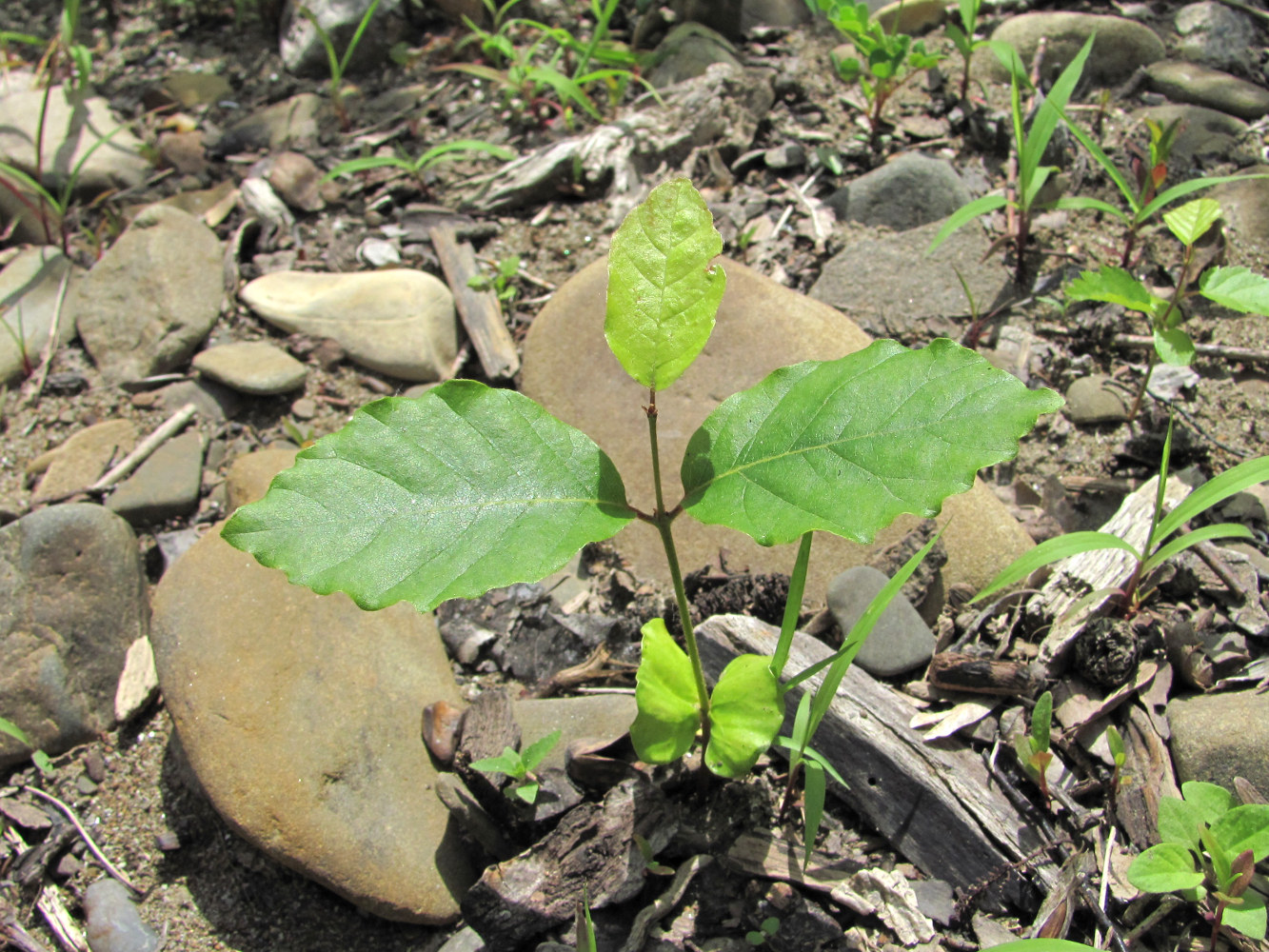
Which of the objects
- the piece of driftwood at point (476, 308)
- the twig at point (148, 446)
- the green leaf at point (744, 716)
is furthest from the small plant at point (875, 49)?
the twig at point (148, 446)

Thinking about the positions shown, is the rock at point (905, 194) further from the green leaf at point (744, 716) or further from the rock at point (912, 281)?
the green leaf at point (744, 716)

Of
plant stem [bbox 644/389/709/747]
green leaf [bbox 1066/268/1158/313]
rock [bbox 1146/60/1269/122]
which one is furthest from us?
rock [bbox 1146/60/1269/122]

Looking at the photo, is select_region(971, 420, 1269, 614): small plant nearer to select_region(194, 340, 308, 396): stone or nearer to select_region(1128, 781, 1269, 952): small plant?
select_region(1128, 781, 1269, 952): small plant

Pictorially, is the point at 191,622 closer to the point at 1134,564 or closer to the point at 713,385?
the point at 713,385

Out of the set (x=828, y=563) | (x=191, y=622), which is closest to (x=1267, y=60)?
(x=828, y=563)

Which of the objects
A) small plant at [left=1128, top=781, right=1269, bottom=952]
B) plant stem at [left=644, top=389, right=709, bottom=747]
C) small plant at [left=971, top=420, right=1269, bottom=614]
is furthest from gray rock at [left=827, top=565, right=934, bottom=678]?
small plant at [left=1128, top=781, right=1269, bottom=952]

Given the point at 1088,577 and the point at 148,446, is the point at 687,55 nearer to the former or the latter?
the point at 148,446
